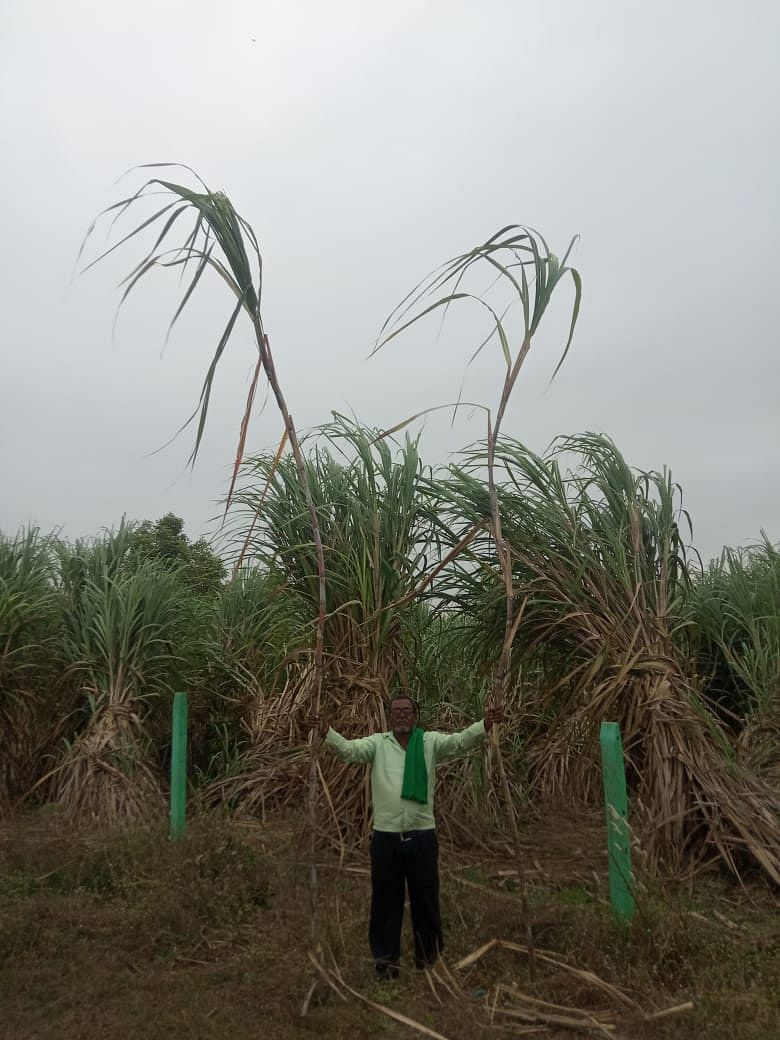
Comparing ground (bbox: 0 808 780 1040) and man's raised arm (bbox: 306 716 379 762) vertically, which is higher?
man's raised arm (bbox: 306 716 379 762)

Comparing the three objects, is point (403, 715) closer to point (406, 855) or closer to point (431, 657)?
point (406, 855)

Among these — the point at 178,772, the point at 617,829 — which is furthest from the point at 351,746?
→ the point at 178,772

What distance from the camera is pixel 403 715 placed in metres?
3.43

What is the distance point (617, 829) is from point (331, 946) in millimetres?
1266

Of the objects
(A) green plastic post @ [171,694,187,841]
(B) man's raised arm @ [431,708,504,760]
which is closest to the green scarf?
(B) man's raised arm @ [431,708,504,760]

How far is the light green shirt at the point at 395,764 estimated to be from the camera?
3.33 metres

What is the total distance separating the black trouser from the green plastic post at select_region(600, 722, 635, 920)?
737mm

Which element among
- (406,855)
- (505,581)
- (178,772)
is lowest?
(406,855)

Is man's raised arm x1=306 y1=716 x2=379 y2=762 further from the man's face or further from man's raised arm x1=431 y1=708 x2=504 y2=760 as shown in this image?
man's raised arm x1=431 y1=708 x2=504 y2=760

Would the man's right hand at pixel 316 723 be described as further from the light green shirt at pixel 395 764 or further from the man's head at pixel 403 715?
the man's head at pixel 403 715

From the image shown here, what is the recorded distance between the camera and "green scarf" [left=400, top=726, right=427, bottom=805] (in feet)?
10.8

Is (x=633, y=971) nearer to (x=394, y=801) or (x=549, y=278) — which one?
(x=394, y=801)

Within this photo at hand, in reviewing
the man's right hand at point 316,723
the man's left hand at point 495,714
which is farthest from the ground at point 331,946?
the man's left hand at point 495,714

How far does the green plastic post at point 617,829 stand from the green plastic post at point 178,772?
248 cm
